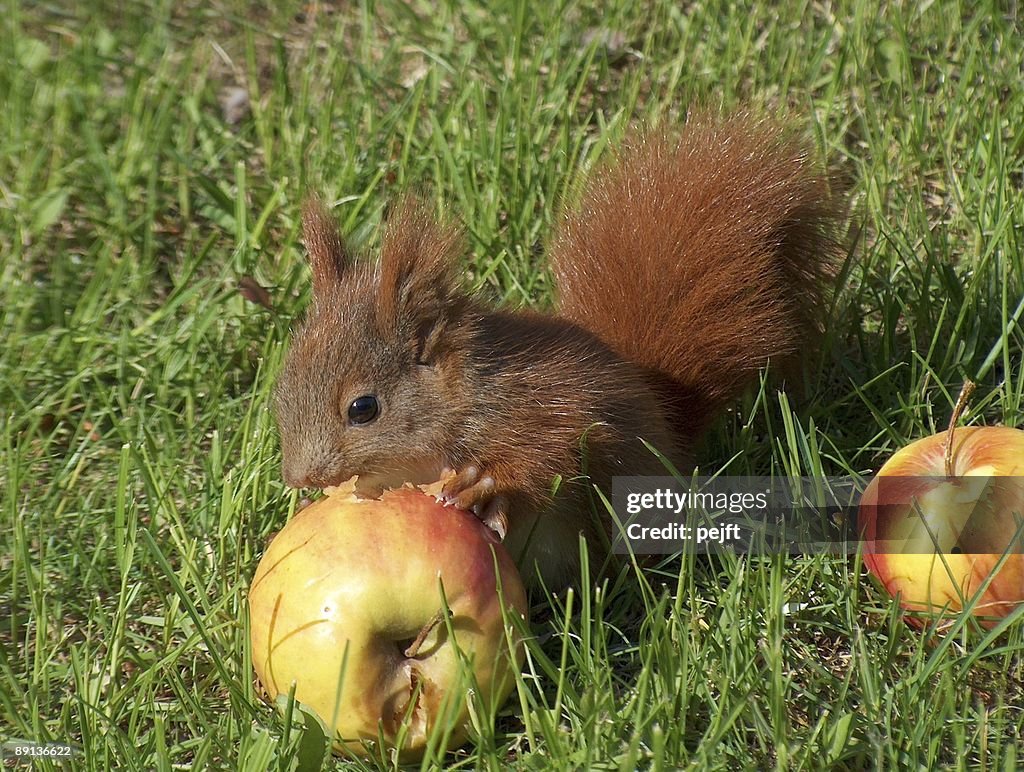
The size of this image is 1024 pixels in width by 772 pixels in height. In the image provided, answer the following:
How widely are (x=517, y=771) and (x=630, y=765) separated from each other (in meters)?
0.32

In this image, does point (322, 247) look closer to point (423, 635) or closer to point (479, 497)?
point (479, 497)

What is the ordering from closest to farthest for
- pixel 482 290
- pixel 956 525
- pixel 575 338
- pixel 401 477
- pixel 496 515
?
1. pixel 956 525
2. pixel 496 515
3. pixel 401 477
4. pixel 575 338
5. pixel 482 290

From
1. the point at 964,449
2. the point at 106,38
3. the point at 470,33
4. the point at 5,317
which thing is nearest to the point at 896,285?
the point at 964,449

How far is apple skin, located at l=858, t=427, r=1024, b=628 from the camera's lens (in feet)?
7.12

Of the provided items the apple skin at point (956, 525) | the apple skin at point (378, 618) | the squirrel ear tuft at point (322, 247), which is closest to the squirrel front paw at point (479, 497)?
the apple skin at point (378, 618)

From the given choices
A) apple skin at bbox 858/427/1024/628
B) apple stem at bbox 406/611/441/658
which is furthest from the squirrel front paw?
apple skin at bbox 858/427/1024/628

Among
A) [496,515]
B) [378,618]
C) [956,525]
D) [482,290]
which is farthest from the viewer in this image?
[482,290]

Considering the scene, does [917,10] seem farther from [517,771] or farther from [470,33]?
[517,771]

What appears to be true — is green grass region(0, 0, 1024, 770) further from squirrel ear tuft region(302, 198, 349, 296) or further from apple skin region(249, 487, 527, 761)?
squirrel ear tuft region(302, 198, 349, 296)

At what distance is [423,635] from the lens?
205 cm

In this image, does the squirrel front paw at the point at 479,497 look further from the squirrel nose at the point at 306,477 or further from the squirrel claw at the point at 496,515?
the squirrel nose at the point at 306,477

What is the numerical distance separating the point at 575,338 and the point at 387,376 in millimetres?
422

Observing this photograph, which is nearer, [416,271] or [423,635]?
[423,635]

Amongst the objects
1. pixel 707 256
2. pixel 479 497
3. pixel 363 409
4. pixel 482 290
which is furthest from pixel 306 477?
pixel 707 256
